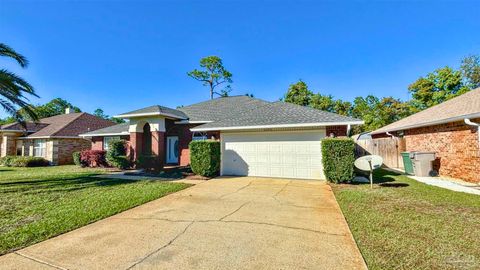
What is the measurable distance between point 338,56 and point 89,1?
17797mm

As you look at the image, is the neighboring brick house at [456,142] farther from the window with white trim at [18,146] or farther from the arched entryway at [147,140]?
the window with white trim at [18,146]

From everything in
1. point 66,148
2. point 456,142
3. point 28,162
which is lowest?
point 28,162

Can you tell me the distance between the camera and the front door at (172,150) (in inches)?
638

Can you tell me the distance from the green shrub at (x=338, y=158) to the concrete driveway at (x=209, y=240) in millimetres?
2918

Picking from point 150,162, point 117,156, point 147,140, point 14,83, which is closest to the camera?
point 14,83

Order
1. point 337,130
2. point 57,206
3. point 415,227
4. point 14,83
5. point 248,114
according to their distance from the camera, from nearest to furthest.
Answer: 1. point 415,227
2. point 57,206
3. point 337,130
4. point 14,83
5. point 248,114

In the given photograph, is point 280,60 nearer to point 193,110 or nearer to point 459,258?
point 193,110

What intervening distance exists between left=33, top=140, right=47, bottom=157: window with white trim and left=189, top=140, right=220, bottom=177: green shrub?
1917 centimetres

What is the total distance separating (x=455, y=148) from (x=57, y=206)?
1556 centimetres

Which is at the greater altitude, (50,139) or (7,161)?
(50,139)

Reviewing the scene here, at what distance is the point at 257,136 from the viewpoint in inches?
464

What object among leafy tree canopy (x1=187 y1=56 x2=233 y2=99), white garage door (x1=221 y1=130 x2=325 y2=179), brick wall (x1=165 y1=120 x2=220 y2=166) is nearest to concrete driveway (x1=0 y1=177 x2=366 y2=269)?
white garage door (x1=221 y1=130 x2=325 y2=179)

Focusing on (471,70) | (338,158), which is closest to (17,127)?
(338,158)

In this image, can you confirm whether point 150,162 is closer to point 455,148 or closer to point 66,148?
point 66,148
